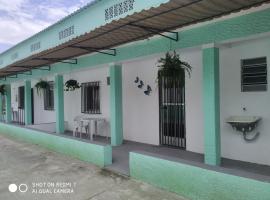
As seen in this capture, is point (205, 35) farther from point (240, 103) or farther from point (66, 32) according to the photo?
point (66, 32)

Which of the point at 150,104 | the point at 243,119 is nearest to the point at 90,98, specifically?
the point at 150,104

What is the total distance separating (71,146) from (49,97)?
7.28m

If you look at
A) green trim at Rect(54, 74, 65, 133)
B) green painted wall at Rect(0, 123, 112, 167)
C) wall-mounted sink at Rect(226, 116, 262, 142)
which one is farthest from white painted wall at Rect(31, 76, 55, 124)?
wall-mounted sink at Rect(226, 116, 262, 142)

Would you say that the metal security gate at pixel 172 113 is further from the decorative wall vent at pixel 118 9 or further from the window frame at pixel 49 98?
the window frame at pixel 49 98

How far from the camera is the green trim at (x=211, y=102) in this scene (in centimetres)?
548

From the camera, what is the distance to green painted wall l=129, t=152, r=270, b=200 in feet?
11.9

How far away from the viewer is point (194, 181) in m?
4.26

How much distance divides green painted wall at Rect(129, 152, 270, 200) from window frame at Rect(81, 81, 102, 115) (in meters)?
5.40

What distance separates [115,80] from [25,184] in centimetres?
397

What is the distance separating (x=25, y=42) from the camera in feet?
29.0

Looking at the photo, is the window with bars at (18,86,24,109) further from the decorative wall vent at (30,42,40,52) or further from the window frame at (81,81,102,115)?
the decorative wall vent at (30,42,40,52)

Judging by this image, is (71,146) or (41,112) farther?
(41,112)

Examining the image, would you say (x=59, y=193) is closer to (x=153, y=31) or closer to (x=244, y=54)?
(x=153, y=31)

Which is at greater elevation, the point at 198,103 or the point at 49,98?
the point at 49,98
